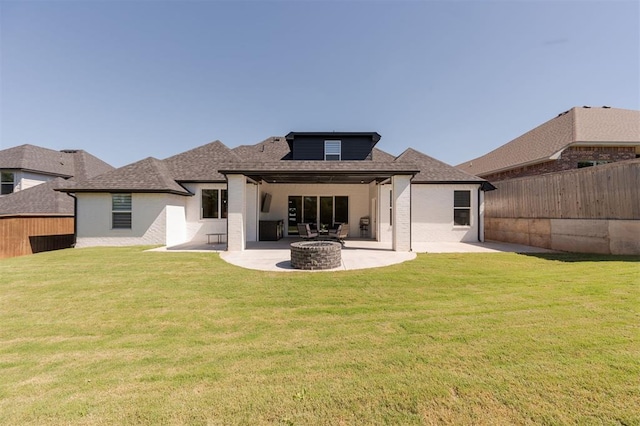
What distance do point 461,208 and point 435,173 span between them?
2.61m

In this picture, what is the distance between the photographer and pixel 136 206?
519 inches

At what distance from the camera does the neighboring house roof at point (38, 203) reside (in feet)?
52.4

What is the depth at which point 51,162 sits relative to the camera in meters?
23.0

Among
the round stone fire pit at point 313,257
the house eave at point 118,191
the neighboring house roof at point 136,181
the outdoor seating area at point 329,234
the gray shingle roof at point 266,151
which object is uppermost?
the gray shingle roof at point 266,151

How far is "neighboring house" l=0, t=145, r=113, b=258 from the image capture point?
11.9 m

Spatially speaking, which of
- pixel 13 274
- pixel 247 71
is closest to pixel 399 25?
pixel 247 71

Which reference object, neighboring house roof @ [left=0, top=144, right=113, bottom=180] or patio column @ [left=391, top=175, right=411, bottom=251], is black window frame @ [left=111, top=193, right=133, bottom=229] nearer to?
neighboring house roof @ [left=0, top=144, right=113, bottom=180]

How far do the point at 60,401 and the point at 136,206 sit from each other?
13.1m

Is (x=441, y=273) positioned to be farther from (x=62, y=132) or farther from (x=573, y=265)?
(x=62, y=132)

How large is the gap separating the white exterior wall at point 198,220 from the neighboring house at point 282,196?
0.06 metres

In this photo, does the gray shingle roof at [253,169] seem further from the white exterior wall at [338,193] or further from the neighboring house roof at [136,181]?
the white exterior wall at [338,193]

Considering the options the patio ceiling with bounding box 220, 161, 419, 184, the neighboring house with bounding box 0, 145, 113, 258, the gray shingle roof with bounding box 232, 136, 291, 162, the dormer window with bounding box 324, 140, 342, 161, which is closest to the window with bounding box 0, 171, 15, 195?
the neighboring house with bounding box 0, 145, 113, 258

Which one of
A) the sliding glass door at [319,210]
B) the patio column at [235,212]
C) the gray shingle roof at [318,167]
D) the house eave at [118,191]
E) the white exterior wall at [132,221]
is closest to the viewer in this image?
the gray shingle roof at [318,167]

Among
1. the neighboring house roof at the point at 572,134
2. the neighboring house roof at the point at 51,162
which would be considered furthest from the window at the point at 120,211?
the neighboring house roof at the point at 572,134
